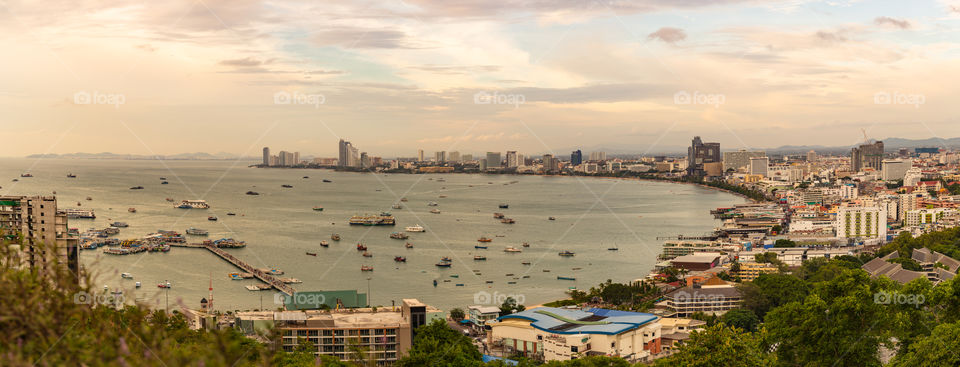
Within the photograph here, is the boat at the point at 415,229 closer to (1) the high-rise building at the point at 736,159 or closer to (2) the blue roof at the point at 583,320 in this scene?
(2) the blue roof at the point at 583,320

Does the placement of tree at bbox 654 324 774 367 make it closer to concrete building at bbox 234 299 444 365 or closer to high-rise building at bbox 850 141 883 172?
concrete building at bbox 234 299 444 365

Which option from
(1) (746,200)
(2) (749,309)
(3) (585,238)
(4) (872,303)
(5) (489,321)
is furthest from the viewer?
(1) (746,200)

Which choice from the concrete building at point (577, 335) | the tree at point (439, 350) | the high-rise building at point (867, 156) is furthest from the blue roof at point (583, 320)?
the high-rise building at point (867, 156)

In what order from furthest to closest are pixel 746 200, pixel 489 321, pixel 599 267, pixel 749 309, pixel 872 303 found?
pixel 746 200 → pixel 599 267 → pixel 749 309 → pixel 489 321 → pixel 872 303

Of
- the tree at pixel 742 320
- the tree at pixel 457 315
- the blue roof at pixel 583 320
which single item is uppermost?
the blue roof at pixel 583 320

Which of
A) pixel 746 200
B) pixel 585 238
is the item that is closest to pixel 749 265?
pixel 585 238

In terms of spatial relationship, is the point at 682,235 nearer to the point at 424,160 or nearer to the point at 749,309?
the point at 749,309

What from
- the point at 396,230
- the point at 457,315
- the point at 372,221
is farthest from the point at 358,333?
the point at 372,221
